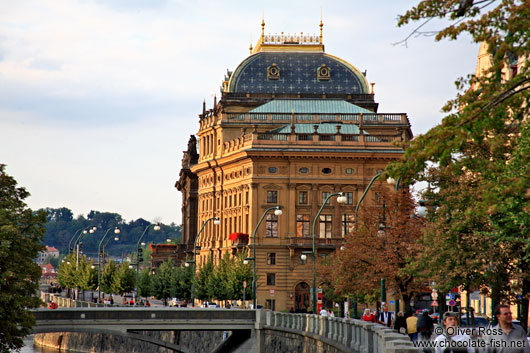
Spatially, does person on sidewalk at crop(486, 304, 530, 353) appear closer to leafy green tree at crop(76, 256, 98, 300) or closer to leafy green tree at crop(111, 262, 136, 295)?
leafy green tree at crop(111, 262, 136, 295)

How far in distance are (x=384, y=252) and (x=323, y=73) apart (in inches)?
3090

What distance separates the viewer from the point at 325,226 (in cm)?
11988

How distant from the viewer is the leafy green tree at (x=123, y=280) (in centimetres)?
15175

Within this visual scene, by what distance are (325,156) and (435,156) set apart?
3847 inches

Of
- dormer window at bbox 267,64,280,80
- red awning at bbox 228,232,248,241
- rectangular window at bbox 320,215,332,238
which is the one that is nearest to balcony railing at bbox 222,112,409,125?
dormer window at bbox 267,64,280,80

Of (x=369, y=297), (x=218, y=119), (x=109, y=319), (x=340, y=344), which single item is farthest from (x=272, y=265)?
(x=340, y=344)

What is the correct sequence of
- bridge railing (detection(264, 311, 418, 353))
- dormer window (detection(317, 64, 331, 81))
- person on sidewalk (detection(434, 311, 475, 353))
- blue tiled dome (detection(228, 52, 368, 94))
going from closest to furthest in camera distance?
person on sidewalk (detection(434, 311, 475, 353)), bridge railing (detection(264, 311, 418, 353)), blue tiled dome (detection(228, 52, 368, 94)), dormer window (detection(317, 64, 331, 81))

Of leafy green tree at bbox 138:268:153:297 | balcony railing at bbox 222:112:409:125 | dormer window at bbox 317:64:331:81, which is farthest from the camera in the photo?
leafy green tree at bbox 138:268:153:297

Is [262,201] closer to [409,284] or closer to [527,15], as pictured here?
[409,284]

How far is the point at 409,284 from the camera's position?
64.6 m

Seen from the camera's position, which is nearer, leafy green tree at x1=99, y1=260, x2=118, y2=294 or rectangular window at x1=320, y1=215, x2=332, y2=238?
rectangular window at x1=320, y1=215, x2=332, y2=238

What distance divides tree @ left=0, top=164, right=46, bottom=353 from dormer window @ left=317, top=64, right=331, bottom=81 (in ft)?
270

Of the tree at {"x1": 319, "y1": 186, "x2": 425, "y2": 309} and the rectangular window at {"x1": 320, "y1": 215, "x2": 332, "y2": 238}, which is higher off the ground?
the rectangular window at {"x1": 320, "y1": 215, "x2": 332, "y2": 238}

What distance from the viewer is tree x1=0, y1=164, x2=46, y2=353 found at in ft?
182
